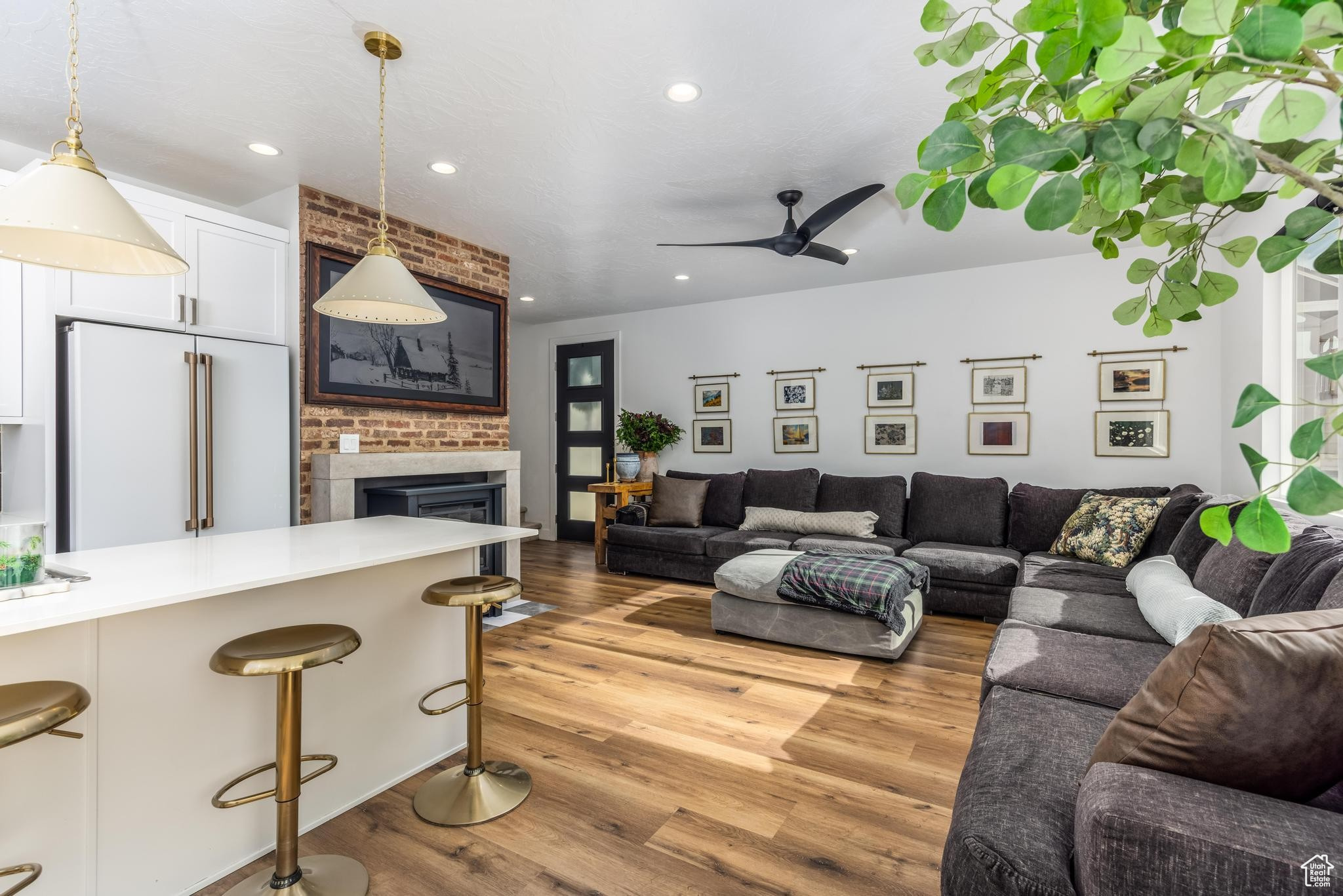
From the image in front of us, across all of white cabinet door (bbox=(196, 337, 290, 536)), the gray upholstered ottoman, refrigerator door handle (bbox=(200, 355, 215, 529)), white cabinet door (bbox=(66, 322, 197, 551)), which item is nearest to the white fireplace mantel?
white cabinet door (bbox=(196, 337, 290, 536))

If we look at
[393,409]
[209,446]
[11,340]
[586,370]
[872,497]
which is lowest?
[872,497]

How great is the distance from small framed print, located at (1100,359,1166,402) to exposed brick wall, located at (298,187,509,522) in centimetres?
447

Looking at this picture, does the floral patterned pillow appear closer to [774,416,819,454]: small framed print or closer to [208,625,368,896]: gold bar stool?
[774,416,819,454]: small framed print

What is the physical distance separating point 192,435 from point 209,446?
9 centimetres

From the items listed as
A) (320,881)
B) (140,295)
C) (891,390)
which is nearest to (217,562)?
(320,881)

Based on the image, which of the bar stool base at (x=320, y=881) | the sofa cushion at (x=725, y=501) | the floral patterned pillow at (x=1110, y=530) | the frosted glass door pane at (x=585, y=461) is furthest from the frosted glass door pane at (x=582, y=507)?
the bar stool base at (x=320, y=881)

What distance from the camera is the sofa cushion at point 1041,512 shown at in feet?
14.5

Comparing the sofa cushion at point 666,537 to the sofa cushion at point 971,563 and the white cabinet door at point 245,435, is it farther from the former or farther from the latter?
the white cabinet door at point 245,435

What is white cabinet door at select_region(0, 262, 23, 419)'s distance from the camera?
2695 millimetres

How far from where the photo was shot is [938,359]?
→ 537 centimetres

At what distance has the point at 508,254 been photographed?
484 cm

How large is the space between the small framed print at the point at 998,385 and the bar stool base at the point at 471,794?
446 centimetres

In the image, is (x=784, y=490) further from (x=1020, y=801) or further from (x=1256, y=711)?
(x=1256, y=711)

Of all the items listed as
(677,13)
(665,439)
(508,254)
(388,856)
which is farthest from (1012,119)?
(665,439)
